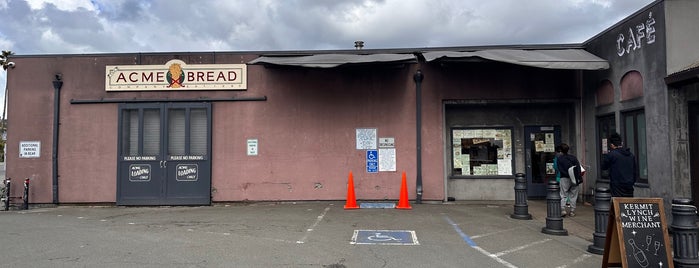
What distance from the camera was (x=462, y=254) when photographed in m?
7.21

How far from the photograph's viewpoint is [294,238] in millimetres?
8367

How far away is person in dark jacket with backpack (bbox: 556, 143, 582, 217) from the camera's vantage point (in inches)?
403

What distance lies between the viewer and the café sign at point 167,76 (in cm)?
1311

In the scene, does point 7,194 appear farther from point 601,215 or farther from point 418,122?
point 601,215

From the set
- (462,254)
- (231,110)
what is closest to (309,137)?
(231,110)

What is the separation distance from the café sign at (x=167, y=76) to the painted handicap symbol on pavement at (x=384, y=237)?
21.1ft

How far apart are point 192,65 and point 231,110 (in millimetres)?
1619

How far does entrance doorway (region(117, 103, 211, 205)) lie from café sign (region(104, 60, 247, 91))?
515 mm

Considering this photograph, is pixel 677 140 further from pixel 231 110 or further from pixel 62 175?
pixel 62 175

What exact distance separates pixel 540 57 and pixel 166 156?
32.5 feet

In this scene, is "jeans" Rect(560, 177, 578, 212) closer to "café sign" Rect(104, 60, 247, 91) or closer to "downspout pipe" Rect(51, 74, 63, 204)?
"café sign" Rect(104, 60, 247, 91)

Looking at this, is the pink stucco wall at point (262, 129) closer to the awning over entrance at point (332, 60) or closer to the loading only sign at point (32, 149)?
the loading only sign at point (32, 149)

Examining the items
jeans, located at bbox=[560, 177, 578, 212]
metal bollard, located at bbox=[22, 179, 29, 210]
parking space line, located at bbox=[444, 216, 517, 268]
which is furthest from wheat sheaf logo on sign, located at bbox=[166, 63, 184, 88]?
Answer: jeans, located at bbox=[560, 177, 578, 212]

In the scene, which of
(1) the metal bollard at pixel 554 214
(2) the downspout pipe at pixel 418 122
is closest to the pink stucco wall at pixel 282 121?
(2) the downspout pipe at pixel 418 122
